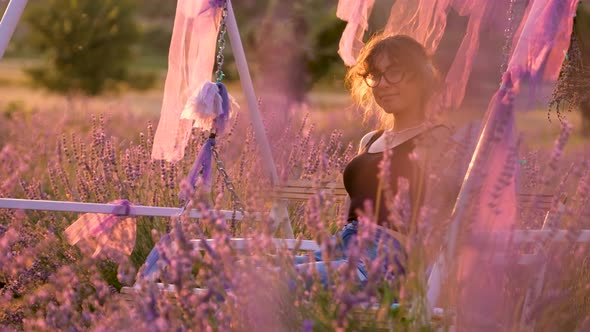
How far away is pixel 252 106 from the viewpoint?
3.91 metres

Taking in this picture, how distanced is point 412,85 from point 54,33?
59.1ft

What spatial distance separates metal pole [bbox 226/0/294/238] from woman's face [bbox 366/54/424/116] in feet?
1.88

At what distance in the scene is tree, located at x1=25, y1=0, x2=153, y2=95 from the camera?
2014cm

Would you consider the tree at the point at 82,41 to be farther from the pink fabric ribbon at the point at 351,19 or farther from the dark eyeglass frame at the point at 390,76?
the dark eyeglass frame at the point at 390,76

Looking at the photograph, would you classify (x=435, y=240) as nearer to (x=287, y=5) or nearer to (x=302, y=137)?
(x=302, y=137)

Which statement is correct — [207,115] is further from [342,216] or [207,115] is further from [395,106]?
[342,216]

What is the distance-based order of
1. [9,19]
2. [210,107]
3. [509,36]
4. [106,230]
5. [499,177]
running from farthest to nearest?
[106,230], [210,107], [509,36], [9,19], [499,177]

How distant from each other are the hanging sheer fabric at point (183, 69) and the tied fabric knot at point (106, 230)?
0.97 ft

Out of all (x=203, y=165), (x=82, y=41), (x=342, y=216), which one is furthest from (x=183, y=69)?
(x=82, y=41)

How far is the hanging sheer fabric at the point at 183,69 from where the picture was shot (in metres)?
3.75

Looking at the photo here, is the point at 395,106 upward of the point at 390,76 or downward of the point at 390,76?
downward

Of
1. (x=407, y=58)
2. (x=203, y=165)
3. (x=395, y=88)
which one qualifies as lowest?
(x=203, y=165)

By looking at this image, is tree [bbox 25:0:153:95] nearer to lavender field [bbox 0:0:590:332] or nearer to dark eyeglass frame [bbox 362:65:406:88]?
lavender field [bbox 0:0:590:332]

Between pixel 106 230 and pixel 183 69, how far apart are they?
735 mm
